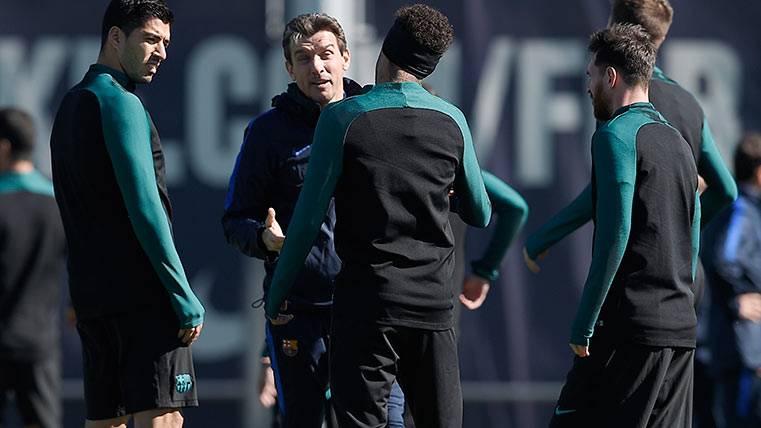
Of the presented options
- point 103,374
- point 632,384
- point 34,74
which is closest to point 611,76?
point 632,384

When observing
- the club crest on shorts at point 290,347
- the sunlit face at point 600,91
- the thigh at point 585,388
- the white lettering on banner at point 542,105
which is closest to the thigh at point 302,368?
the club crest on shorts at point 290,347

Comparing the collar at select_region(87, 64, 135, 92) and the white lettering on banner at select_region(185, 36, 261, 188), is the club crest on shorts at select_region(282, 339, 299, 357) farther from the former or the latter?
the white lettering on banner at select_region(185, 36, 261, 188)

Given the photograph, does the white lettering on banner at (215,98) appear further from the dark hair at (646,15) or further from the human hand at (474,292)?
the dark hair at (646,15)

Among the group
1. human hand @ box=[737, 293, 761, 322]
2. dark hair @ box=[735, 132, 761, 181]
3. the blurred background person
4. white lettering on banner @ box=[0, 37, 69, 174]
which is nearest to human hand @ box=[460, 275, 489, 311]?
human hand @ box=[737, 293, 761, 322]

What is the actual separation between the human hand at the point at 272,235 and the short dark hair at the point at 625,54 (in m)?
1.14

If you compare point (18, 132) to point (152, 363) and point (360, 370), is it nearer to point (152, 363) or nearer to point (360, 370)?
point (152, 363)

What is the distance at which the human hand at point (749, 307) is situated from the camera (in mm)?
7066

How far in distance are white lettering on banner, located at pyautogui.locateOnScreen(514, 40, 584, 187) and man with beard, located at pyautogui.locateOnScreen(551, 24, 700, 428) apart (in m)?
3.07

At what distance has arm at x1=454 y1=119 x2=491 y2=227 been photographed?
172 inches

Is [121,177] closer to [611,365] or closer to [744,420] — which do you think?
[611,365]

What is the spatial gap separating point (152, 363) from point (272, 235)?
0.53m

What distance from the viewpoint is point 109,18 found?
4652 mm

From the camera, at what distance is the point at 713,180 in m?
5.31

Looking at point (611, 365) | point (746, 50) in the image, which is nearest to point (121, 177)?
point (611, 365)
